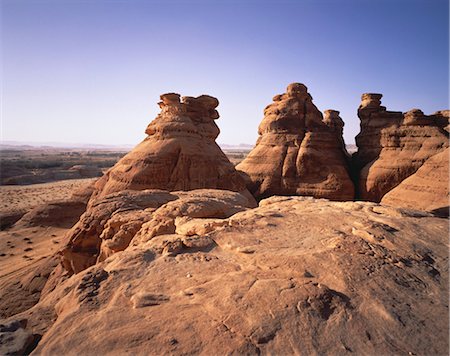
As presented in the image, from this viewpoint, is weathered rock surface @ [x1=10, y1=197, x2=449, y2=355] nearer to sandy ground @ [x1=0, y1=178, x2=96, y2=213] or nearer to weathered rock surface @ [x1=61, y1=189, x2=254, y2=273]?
weathered rock surface @ [x1=61, y1=189, x2=254, y2=273]

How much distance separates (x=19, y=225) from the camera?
45.4 ft

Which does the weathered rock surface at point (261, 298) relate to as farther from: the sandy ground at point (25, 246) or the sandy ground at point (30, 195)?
the sandy ground at point (30, 195)

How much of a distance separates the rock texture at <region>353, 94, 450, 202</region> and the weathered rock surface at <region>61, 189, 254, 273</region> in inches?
491

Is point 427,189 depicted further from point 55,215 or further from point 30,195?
point 30,195

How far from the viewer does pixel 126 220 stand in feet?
18.6

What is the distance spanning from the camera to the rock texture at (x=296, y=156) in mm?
17109

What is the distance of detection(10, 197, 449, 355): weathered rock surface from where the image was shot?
214cm

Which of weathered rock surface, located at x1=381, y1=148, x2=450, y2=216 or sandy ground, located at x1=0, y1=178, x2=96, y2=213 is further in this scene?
sandy ground, located at x1=0, y1=178, x2=96, y2=213

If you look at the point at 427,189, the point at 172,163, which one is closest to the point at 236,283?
the point at 172,163

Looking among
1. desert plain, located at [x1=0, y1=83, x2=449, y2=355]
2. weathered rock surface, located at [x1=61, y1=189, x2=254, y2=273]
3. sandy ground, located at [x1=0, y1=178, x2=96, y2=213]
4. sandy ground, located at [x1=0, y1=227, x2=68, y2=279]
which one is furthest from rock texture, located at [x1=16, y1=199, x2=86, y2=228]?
sandy ground, located at [x1=0, y1=178, x2=96, y2=213]

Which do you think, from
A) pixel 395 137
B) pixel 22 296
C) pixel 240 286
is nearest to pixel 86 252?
pixel 22 296

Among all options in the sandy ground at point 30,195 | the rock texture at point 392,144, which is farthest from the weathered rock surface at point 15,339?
the sandy ground at point 30,195

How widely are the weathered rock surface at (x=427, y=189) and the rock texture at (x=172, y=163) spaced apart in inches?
290

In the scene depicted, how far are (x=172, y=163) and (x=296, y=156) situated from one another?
839 centimetres
